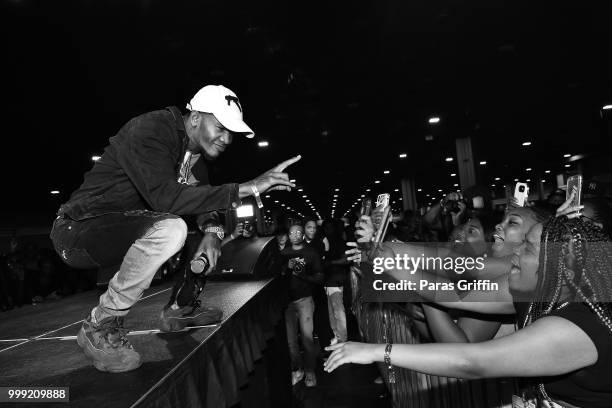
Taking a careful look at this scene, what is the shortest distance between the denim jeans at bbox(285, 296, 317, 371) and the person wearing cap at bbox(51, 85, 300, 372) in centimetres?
406

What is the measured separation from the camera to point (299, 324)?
6051 millimetres

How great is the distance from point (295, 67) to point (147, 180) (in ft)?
20.3

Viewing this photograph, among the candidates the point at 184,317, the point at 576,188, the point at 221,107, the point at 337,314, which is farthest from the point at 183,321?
the point at 337,314

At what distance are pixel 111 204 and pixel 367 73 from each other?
6.76 meters

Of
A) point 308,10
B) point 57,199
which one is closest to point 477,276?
point 308,10

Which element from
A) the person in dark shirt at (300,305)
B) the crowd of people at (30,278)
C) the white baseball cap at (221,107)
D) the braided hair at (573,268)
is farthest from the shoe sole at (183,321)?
the crowd of people at (30,278)

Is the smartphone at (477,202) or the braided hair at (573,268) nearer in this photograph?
the braided hair at (573,268)

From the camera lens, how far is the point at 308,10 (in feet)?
18.7

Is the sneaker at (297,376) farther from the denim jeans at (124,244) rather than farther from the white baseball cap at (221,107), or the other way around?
the white baseball cap at (221,107)

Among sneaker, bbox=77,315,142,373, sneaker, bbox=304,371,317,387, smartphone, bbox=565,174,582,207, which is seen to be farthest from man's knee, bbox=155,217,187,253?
sneaker, bbox=304,371,317,387

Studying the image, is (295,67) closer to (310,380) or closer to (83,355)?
(310,380)

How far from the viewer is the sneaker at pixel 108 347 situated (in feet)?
5.57

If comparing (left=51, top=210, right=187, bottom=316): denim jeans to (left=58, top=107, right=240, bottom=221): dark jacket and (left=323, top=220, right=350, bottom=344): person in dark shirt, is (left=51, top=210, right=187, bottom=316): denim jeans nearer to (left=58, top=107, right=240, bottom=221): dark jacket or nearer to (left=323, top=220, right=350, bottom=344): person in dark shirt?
(left=58, top=107, right=240, bottom=221): dark jacket

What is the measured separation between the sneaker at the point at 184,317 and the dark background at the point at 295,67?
Result: 3.93 meters
